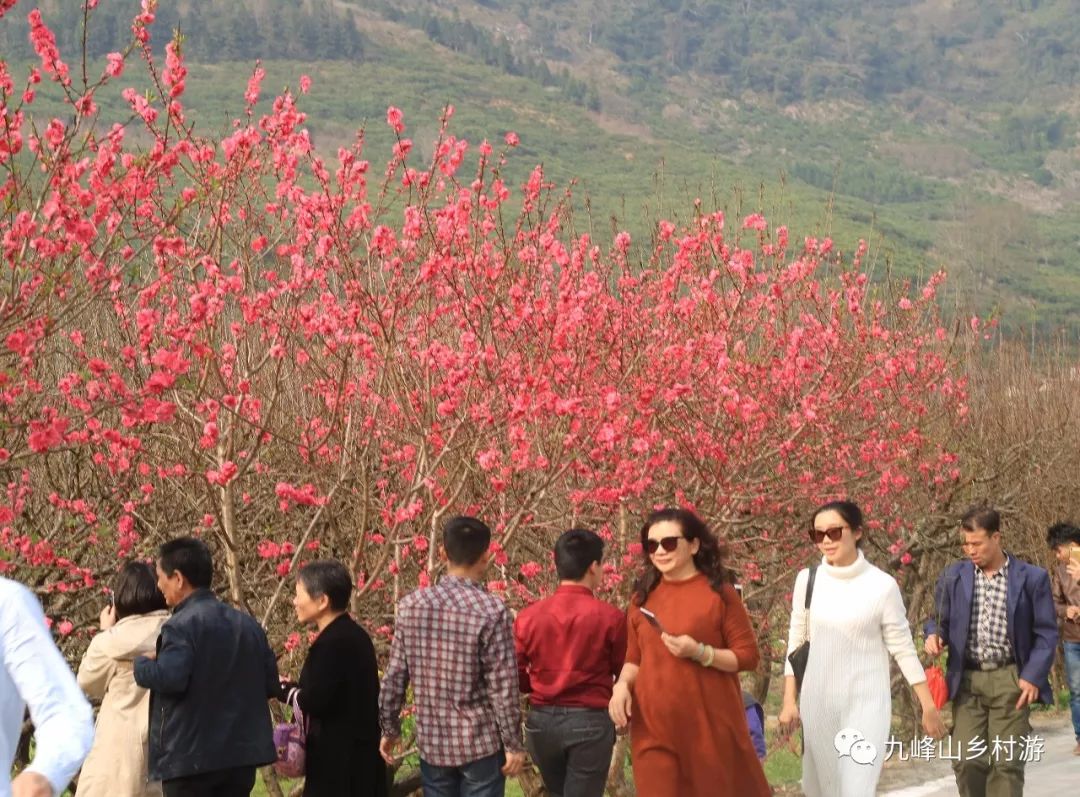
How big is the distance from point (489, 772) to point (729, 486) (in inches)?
177

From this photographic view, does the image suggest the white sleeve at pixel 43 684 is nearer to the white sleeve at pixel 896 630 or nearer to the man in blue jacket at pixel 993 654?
the white sleeve at pixel 896 630

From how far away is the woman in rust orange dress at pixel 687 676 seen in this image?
5.68 meters

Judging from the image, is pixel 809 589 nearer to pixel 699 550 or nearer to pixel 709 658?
pixel 699 550

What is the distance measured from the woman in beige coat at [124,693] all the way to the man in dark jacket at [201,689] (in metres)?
0.18

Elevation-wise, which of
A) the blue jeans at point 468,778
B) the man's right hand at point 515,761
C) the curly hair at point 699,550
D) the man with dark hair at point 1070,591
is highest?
the curly hair at point 699,550

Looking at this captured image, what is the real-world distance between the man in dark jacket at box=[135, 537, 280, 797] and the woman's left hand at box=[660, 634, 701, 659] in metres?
1.42

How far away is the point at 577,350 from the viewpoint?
934 centimetres

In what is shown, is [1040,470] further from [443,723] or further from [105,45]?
[105,45]

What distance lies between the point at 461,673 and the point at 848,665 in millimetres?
1552

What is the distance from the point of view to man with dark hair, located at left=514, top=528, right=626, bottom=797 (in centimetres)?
606

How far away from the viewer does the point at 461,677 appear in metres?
5.77

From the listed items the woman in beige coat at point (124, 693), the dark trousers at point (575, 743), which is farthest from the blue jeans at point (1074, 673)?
the woman in beige coat at point (124, 693)

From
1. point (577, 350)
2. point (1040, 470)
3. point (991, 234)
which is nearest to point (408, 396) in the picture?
point (577, 350)

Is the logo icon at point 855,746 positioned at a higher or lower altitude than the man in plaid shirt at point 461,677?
lower
